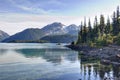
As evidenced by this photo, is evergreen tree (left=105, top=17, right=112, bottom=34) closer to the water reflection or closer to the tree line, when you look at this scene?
the tree line

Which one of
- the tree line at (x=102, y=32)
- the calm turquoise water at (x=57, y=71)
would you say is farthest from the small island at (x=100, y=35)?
the calm turquoise water at (x=57, y=71)

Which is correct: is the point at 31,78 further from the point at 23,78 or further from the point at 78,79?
the point at 78,79

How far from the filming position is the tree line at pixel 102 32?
130m

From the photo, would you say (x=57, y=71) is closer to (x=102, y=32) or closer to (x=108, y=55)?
(x=108, y=55)

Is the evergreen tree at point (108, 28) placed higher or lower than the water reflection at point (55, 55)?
higher

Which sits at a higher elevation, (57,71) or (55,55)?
(55,55)

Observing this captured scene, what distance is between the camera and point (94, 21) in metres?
169

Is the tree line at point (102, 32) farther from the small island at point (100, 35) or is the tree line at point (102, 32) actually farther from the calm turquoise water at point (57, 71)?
the calm turquoise water at point (57, 71)

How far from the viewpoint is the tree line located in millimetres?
130125

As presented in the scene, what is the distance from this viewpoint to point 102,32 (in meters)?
153

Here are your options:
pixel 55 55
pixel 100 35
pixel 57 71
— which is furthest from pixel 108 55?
pixel 100 35

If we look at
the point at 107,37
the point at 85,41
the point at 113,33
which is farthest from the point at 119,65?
the point at 85,41

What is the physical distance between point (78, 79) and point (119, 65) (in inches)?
855

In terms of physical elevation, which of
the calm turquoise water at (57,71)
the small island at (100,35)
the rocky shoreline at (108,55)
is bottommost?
the calm turquoise water at (57,71)
